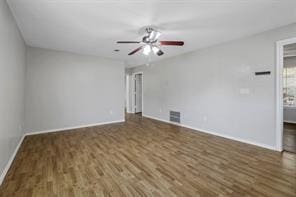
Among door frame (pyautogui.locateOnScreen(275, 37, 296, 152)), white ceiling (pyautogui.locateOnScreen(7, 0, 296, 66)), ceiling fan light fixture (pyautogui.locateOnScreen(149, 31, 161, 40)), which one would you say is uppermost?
white ceiling (pyautogui.locateOnScreen(7, 0, 296, 66))

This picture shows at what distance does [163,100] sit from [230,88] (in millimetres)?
2655

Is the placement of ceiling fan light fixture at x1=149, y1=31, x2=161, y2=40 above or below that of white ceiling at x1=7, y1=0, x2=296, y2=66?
below

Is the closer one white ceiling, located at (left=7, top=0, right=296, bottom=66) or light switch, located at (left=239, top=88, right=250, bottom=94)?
white ceiling, located at (left=7, top=0, right=296, bottom=66)

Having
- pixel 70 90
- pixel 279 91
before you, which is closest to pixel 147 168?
pixel 279 91

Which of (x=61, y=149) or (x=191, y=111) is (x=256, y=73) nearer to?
(x=191, y=111)

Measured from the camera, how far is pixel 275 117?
3.20 meters

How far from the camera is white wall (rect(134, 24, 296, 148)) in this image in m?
3.30

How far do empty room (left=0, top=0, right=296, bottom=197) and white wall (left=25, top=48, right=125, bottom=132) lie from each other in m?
0.03

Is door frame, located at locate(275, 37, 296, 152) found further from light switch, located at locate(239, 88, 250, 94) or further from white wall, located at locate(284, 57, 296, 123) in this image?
white wall, located at locate(284, 57, 296, 123)

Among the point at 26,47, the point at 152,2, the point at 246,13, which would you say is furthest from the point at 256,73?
the point at 26,47

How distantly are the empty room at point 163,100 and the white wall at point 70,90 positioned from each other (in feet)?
0.10

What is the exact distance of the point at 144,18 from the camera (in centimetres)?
262

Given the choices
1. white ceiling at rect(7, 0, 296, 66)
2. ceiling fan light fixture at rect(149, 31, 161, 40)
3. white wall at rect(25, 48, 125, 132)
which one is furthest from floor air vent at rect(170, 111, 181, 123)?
ceiling fan light fixture at rect(149, 31, 161, 40)

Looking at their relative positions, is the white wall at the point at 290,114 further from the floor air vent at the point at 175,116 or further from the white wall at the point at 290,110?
the floor air vent at the point at 175,116
